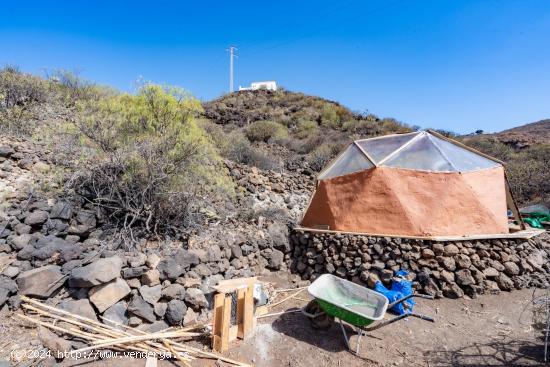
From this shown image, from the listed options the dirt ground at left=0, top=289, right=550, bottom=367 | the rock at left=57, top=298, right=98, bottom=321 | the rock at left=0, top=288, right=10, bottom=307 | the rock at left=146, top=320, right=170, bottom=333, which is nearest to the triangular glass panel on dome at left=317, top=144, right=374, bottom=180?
the dirt ground at left=0, top=289, right=550, bottom=367

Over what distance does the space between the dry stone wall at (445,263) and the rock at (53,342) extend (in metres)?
4.06

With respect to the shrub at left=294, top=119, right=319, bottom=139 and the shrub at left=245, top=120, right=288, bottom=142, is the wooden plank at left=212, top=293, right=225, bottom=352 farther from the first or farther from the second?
the shrub at left=294, top=119, right=319, bottom=139

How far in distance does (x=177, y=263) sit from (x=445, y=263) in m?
4.44

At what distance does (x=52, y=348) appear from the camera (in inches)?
123

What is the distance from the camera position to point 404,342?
4004 millimetres

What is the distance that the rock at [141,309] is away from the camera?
3.83 m

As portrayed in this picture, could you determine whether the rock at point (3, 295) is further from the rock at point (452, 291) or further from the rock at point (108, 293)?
the rock at point (452, 291)

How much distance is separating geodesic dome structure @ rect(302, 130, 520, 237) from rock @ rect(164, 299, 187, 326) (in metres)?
3.36

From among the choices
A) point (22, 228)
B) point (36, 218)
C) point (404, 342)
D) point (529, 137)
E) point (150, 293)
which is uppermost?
point (529, 137)

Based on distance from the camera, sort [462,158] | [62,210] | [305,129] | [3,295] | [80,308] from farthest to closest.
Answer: [305,129], [462,158], [62,210], [80,308], [3,295]

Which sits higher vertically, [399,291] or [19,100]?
[19,100]

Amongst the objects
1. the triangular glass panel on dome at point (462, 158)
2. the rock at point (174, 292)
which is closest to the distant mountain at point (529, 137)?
the triangular glass panel on dome at point (462, 158)

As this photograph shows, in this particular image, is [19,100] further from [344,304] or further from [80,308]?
[344,304]

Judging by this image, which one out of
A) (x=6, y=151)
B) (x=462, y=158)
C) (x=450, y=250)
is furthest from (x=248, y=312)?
(x=462, y=158)
